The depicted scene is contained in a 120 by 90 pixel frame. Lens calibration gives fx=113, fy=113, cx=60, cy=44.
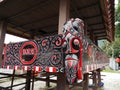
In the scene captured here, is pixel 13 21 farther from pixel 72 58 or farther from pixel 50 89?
pixel 50 89

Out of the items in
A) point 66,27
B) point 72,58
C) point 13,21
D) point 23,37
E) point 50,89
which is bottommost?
point 50,89

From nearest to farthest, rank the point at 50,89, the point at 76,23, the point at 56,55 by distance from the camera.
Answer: the point at 76,23 → the point at 56,55 → the point at 50,89

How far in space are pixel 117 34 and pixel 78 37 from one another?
780 cm

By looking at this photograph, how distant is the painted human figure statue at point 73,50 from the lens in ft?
5.53

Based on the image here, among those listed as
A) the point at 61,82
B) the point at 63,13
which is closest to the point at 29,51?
the point at 61,82

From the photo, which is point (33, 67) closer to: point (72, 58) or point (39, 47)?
point (39, 47)

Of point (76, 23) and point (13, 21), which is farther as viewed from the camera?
point (13, 21)

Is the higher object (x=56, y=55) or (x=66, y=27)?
(x=66, y=27)

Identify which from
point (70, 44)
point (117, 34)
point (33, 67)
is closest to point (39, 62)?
→ point (33, 67)

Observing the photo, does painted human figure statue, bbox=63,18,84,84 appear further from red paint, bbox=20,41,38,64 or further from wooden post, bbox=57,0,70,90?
red paint, bbox=20,41,38,64

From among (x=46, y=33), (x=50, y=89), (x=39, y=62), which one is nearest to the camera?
(x=39, y=62)

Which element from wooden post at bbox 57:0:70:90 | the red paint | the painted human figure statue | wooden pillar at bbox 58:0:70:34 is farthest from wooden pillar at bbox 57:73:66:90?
wooden pillar at bbox 58:0:70:34

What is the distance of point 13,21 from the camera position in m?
4.62

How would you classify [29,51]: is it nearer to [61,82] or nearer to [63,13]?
[61,82]
